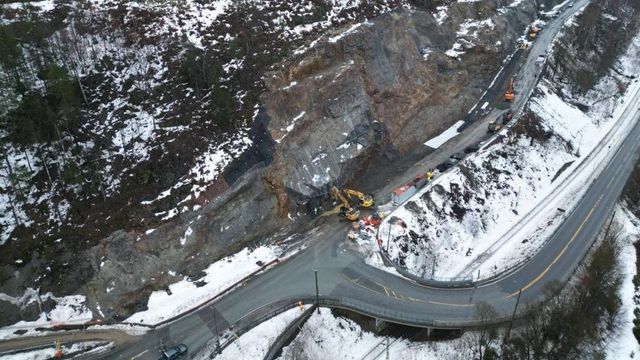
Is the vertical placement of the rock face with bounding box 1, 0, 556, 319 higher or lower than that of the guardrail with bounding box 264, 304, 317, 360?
higher

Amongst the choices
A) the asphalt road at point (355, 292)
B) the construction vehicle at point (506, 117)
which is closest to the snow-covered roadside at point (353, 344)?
the asphalt road at point (355, 292)

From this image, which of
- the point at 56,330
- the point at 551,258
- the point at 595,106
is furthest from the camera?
the point at 595,106

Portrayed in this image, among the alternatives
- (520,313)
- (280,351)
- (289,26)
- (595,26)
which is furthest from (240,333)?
(595,26)

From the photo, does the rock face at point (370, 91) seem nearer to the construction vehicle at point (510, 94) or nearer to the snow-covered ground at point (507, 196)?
the construction vehicle at point (510, 94)

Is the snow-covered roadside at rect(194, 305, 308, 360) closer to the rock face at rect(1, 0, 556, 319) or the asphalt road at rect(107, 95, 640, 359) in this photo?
the asphalt road at rect(107, 95, 640, 359)

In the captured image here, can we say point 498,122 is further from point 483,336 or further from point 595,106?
point 483,336

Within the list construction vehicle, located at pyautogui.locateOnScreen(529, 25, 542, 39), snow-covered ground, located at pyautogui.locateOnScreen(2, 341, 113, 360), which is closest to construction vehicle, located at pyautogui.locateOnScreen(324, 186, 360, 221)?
snow-covered ground, located at pyautogui.locateOnScreen(2, 341, 113, 360)
